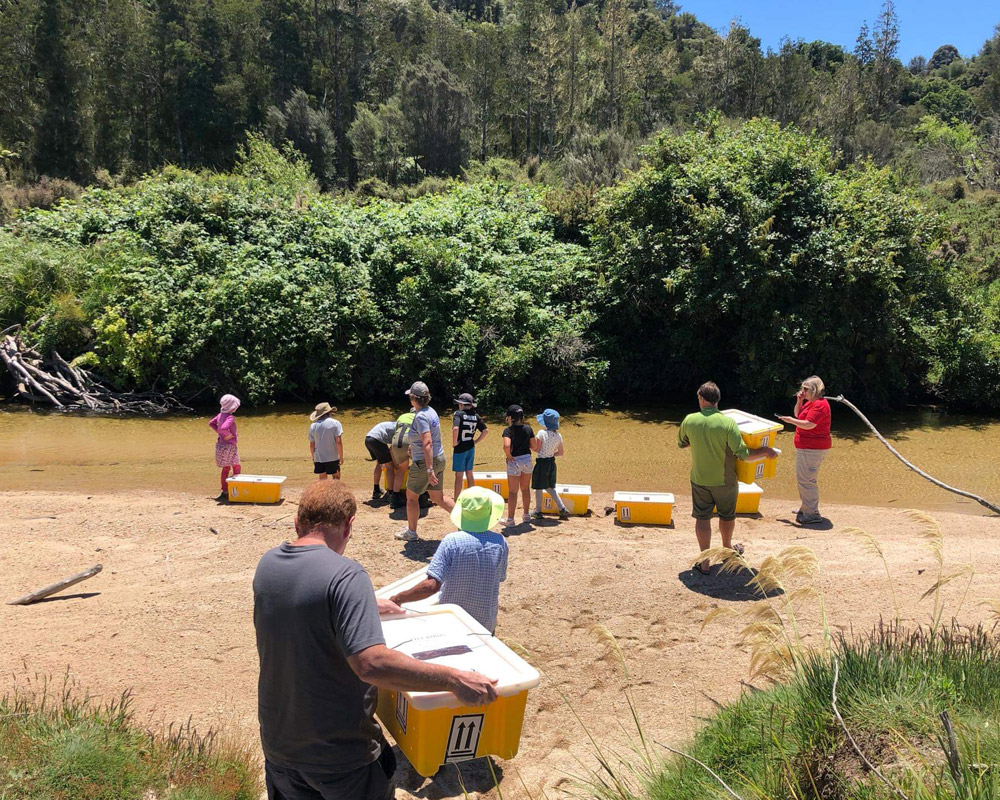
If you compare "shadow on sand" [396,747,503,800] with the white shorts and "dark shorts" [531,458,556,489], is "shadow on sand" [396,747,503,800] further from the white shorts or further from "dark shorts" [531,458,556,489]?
"dark shorts" [531,458,556,489]

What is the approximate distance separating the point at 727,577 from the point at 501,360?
10005mm

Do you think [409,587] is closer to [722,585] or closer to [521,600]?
[521,600]

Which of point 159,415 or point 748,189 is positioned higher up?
point 748,189

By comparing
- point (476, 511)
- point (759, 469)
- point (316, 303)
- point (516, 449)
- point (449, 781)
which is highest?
point (316, 303)

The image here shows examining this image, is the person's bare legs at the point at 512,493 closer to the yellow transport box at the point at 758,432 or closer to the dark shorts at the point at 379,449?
the dark shorts at the point at 379,449

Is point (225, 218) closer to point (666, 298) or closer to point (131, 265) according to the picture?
point (131, 265)

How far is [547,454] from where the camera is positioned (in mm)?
9469

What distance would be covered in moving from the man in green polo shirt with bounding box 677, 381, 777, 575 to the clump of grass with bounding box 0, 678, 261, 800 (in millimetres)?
4695

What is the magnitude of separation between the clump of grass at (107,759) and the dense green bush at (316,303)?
42.0 ft

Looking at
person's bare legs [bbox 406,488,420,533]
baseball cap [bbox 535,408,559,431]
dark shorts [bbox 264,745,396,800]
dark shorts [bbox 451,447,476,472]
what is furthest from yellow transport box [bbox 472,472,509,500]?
dark shorts [bbox 264,745,396,800]

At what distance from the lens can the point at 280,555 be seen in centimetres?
291

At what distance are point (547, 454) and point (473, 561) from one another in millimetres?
4751

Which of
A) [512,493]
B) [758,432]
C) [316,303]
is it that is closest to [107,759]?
[512,493]

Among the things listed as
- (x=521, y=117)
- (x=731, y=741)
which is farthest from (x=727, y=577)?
(x=521, y=117)
